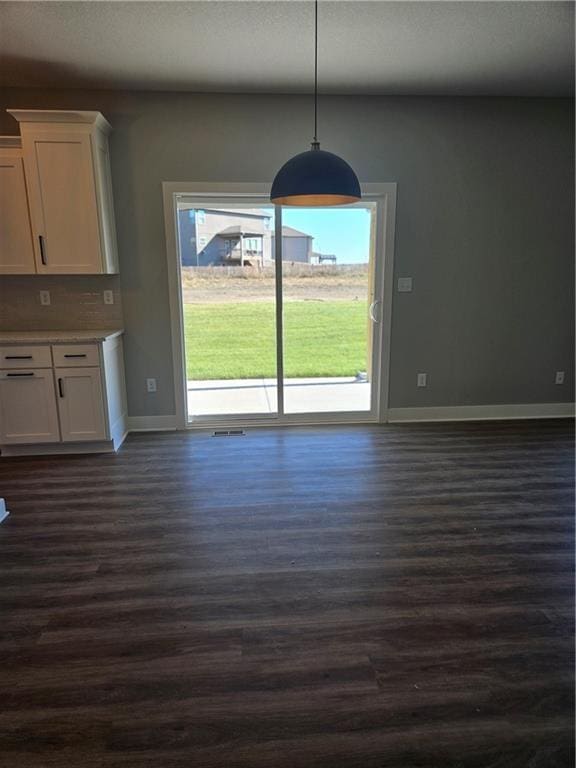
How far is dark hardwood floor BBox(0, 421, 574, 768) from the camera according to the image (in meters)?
1.50

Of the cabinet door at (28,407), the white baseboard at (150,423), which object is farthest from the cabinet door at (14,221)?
the white baseboard at (150,423)

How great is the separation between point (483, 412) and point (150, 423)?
10.7 feet

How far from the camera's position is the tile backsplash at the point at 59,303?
3.94m

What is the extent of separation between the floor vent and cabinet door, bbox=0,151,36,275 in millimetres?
2006

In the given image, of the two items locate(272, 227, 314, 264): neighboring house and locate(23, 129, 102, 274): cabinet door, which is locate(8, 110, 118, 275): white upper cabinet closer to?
locate(23, 129, 102, 274): cabinet door

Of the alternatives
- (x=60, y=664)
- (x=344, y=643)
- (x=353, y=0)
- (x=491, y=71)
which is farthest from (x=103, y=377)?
(x=491, y=71)

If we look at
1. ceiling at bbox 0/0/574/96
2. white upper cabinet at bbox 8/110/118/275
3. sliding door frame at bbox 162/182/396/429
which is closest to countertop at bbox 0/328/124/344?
white upper cabinet at bbox 8/110/118/275

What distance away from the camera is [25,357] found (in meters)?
3.57

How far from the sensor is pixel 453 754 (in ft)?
4.73

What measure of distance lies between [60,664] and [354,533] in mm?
1531

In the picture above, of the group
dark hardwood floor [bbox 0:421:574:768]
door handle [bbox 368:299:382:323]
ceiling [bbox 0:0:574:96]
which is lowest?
dark hardwood floor [bbox 0:421:574:768]

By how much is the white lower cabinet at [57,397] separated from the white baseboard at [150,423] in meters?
0.48

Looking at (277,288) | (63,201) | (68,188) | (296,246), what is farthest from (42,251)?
(296,246)

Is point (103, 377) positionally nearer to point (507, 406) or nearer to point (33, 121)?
point (33, 121)
